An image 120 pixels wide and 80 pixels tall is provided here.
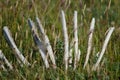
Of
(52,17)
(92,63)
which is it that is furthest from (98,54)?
(52,17)

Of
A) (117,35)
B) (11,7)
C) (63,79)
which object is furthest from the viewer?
(11,7)

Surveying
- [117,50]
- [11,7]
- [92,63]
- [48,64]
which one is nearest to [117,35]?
[117,50]

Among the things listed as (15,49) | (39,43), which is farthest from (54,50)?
(15,49)

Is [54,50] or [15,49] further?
[54,50]

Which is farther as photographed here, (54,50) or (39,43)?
(54,50)

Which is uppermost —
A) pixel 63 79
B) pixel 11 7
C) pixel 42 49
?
pixel 11 7

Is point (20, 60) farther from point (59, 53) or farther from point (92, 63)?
point (92, 63)

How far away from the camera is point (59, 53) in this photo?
2373mm

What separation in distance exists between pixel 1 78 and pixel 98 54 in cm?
61

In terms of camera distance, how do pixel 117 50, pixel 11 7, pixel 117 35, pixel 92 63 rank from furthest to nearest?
pixel 11 7 < pixel 117 35 < pixel 117 50 < pixel 92 63

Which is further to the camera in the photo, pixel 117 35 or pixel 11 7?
pixel 11 7

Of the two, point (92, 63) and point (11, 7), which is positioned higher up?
point (11, 7)

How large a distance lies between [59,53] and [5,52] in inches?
15.8

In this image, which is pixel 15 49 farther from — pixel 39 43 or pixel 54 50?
pixel 54 50
